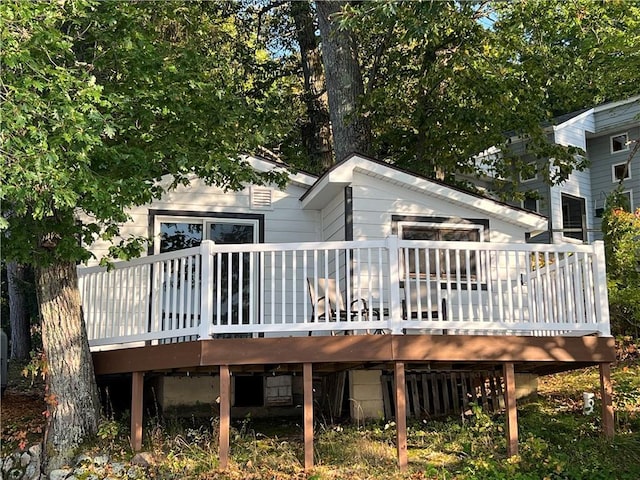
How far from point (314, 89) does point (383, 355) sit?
32.0ft

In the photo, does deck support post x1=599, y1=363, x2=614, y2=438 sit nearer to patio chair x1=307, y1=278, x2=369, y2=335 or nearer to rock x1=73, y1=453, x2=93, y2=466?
patio chair x1=307, y1=278, x2=369, y2=335

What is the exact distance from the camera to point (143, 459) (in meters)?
7.68

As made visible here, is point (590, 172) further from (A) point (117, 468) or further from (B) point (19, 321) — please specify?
(A) point (117, 468)

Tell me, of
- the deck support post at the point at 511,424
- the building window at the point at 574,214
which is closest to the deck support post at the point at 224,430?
the deck support post at the point at 511,424

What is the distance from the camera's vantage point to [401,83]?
15320 millimetres

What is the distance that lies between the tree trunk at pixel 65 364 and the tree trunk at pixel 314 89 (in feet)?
27.2

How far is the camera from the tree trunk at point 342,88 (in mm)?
13844

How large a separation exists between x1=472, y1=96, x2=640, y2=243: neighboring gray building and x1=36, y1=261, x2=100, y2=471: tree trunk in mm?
14970

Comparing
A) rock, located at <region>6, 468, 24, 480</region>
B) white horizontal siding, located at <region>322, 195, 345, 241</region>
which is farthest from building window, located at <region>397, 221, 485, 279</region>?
rock, located at <region>6, 468, 24, 480</region>

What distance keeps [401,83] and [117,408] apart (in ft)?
28.8

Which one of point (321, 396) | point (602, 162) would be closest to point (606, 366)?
point (321, 396)

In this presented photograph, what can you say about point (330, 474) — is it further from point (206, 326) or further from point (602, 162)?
point (602, 162)

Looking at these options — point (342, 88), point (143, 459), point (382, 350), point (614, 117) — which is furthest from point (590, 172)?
point (143, 459)

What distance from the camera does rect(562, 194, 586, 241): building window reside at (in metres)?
22.3
